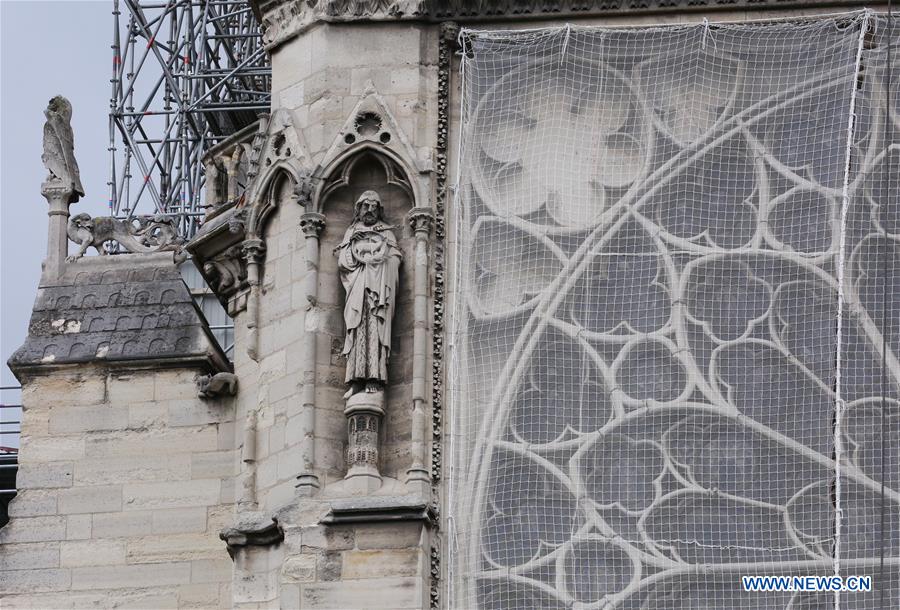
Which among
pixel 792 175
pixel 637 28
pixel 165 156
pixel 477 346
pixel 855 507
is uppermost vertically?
pixel 165 156

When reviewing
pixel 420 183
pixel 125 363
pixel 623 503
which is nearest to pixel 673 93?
pixel 420 183

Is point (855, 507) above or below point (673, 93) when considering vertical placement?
below

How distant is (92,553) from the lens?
21.5m

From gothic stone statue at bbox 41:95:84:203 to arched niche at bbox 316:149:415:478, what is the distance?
12.9ft

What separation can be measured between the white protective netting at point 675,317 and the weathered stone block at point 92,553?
3774 mm

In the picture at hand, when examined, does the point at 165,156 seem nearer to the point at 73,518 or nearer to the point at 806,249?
the point at 73,518

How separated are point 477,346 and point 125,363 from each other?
13.2 ft

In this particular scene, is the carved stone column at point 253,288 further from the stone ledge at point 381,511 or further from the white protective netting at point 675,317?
the stone ledge at point 381,511

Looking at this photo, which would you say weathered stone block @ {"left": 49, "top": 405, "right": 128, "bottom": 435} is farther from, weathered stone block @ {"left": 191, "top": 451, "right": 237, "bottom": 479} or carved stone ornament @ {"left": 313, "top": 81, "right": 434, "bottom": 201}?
carved stone ornament @ {"left": 313, "top": 81, "right": 434, "bottom": 201}

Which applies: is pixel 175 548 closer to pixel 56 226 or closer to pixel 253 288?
pixel 253 288

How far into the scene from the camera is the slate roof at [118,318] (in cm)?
2216

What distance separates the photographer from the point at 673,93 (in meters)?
20.1

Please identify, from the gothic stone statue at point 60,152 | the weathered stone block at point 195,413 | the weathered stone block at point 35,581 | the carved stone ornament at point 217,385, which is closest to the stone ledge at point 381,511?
the carved stone ornament at point 217,385

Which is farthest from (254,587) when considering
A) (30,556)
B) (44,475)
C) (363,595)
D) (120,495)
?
(44,475)
